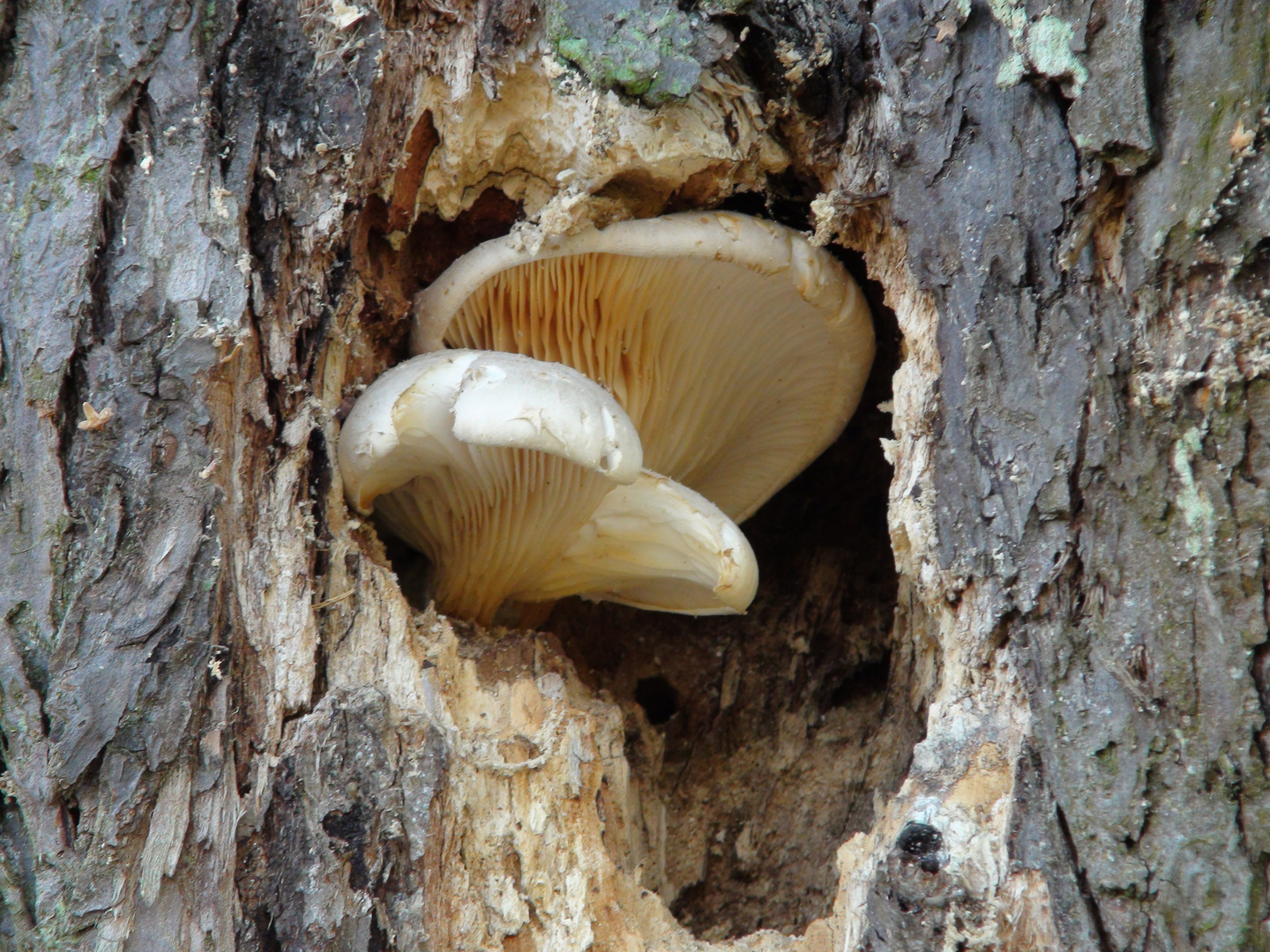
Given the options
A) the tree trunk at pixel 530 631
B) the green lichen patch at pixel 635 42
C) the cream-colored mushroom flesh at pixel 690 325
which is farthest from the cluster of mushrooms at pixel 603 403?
the green lichen patch at pixel 635 42

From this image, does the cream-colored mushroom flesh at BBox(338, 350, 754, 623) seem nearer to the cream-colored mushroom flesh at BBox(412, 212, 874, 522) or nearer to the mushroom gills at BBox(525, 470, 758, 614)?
the mushroom gills at BBox(525, 470, 758, 614)

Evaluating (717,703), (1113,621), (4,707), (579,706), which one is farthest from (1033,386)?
(4,707)

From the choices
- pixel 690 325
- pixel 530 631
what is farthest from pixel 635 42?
pixel 530 631

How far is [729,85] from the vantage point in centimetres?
214

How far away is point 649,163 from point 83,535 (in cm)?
138

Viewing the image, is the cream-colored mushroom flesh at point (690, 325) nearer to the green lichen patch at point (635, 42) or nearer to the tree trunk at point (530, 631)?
the tree trunk at point (530, 631)

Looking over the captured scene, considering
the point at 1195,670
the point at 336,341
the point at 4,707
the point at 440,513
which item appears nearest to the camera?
the point at 1195,670

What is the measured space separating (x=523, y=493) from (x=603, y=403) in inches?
14.7

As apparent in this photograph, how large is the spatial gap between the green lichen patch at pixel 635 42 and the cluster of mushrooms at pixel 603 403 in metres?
0.30

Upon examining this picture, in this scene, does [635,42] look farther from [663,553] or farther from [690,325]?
[663,553]

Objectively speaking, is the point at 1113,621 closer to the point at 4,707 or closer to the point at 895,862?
the point at 895,862

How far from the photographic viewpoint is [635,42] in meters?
2.07

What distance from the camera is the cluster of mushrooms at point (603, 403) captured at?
6.64 ft

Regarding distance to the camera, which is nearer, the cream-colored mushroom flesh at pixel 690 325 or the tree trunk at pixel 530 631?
the tree trunk at pixel 530 631
